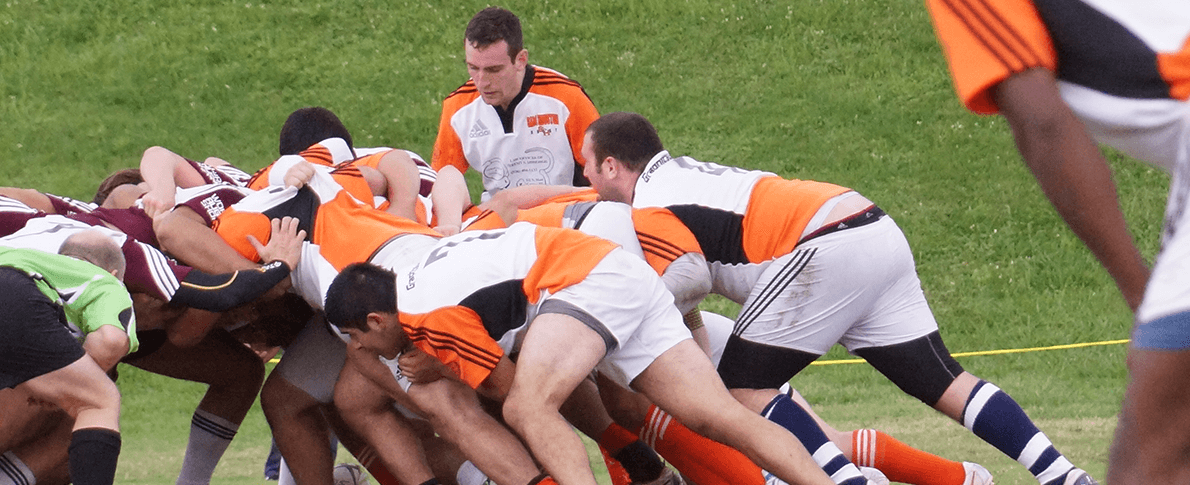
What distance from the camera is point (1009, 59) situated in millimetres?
2102

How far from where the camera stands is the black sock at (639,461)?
540 cm

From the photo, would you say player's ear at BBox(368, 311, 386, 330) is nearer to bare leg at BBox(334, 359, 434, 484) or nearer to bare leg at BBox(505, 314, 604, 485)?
bare leg at BBox(505, 314, 604, 485)

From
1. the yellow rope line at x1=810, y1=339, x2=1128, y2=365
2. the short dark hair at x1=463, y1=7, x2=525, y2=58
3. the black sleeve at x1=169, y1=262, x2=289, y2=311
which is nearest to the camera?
the black sleeve at x1=169, y1=262, x2=289, y2=311

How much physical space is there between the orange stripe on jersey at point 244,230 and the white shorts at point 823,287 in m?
2.06

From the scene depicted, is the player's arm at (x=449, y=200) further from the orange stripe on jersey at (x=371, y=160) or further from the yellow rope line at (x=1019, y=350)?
the yellow rope line at (x=1019, y=350)

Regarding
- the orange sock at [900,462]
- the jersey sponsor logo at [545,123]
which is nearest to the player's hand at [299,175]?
the jersey sponsor logo at [545,123]

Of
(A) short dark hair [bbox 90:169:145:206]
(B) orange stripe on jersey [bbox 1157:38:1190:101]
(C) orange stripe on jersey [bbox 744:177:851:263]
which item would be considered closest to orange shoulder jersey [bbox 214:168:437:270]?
(C) orange stripe on jersey [bbox 744:177:851:263]

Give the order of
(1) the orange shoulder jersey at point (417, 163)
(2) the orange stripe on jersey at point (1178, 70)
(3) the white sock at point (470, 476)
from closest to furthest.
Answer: (2) the orange stripe on jersey at point (1178, 70), (3) the white sock at point (470, 476), (1) the orange shoulder jersey at point (417, 163)

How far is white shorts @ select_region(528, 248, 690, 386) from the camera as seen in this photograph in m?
4.39

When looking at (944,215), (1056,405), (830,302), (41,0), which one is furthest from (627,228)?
(41,0)

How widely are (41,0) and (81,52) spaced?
Result: 1.14 m

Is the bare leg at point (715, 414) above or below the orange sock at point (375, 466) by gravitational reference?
above

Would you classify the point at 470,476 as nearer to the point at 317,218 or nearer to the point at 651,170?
the point at 317,218

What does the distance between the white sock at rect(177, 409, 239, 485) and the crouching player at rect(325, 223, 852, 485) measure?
1558 millimetres
